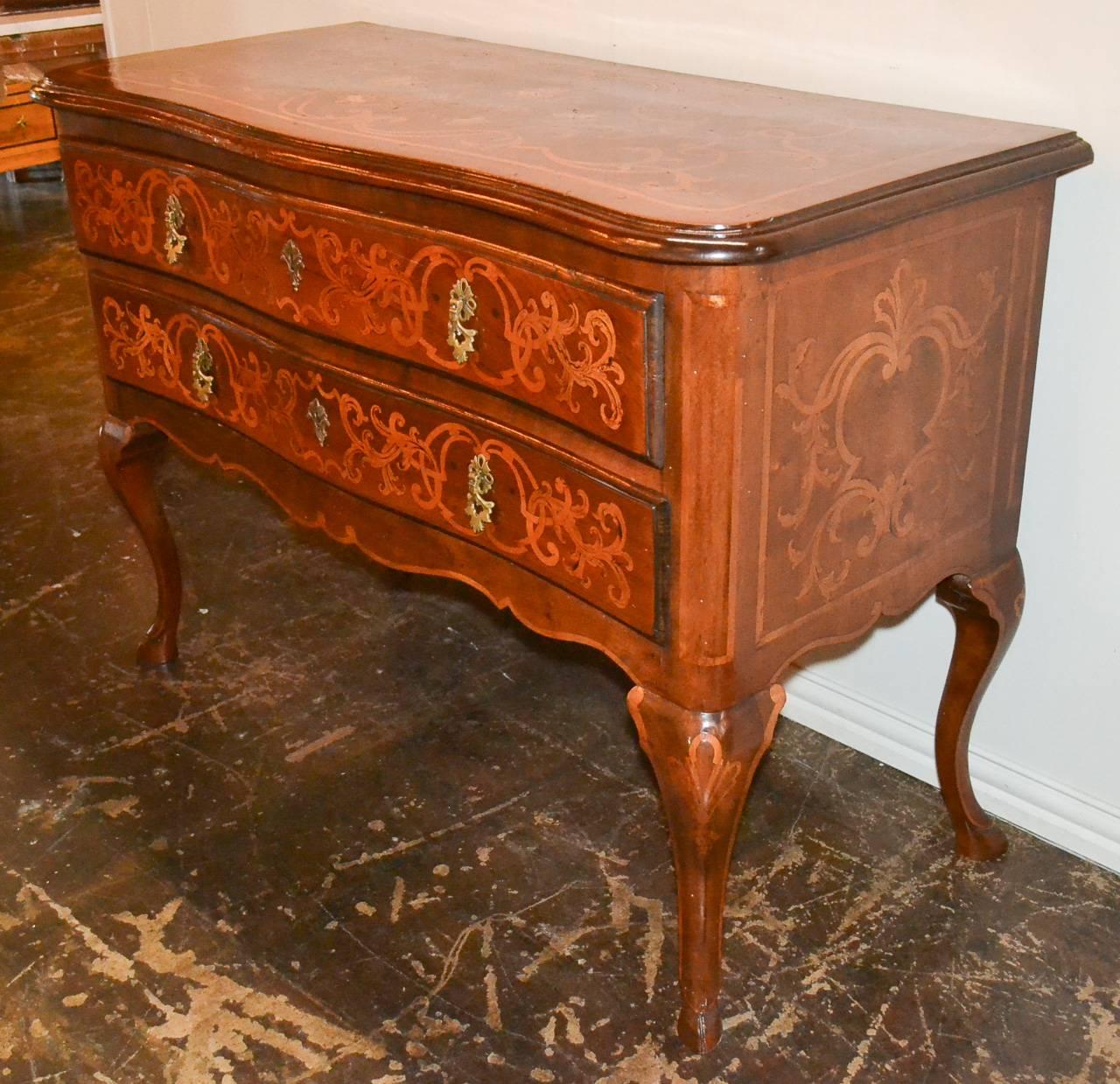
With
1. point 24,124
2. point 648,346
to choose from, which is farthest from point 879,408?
point 24,124

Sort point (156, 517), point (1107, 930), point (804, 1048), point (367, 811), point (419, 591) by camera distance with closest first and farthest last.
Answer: point (804, 1048) → point (1107, 930) → point (367, 811) → point (156, 517) → point (419, 591)

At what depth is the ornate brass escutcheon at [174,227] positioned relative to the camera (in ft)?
6.83

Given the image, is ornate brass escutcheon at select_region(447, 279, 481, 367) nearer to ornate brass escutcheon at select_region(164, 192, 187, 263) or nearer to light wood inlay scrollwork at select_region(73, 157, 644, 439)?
light wood inlay scrollwork at select_region(73, 157, 644, 439)

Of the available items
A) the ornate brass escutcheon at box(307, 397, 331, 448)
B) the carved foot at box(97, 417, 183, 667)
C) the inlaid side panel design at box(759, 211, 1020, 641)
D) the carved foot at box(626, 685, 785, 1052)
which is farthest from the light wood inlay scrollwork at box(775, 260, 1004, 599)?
the carved foot at box(97, 417, 183, 667)

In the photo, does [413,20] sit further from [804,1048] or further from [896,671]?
[804,1048]

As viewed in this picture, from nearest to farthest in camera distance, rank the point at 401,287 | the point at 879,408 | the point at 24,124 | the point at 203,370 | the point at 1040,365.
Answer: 1. the point at 879,408
2. the point at 401,287
3. the point at 1040,365
4. the point at 203,370
5. the point at 24,124

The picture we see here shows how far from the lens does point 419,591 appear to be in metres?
2.97

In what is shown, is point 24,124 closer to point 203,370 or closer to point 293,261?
point 203,370

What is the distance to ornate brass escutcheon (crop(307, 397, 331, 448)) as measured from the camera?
199 centimetres

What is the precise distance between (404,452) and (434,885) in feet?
2.22

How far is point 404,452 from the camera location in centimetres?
188

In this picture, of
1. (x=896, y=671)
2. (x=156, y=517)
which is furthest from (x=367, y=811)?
(x=896, y=671)

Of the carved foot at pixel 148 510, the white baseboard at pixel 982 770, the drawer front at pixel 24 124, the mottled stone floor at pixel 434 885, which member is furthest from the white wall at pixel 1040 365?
the drawer front at pixel 24 124

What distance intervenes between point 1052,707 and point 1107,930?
32 centimetres
